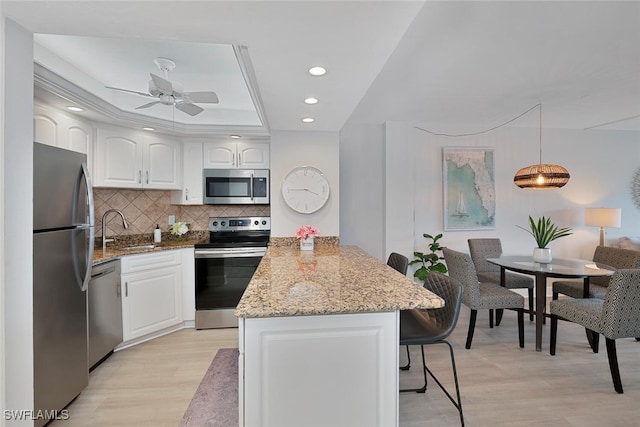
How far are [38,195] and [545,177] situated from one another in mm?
4129

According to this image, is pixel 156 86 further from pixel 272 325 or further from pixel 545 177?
pixel 545 177

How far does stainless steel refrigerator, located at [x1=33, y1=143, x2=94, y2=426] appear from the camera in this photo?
64.1 inches

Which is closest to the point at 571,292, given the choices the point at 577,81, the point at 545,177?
the point at 545,177

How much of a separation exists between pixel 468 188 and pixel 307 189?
2.50 metres

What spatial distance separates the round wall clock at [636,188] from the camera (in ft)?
15.2

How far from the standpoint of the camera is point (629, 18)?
190cm

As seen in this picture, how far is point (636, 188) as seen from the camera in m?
4.64

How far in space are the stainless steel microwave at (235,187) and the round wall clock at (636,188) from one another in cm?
550

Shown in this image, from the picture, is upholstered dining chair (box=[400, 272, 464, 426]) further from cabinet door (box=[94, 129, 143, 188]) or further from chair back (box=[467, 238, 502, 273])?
cabinet door (box=[94, 129, 143, 188])

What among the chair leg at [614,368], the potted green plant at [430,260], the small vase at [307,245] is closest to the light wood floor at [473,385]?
the chair leg at [614,368]

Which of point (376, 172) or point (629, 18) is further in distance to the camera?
point (376, 172)

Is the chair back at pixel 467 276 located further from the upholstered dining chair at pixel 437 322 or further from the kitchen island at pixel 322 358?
the kitchen island at pixel 322 358

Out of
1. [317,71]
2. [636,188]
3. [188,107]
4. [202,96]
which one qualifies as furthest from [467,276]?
[636,188]

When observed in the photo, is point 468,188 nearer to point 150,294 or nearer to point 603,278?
point 603,278
